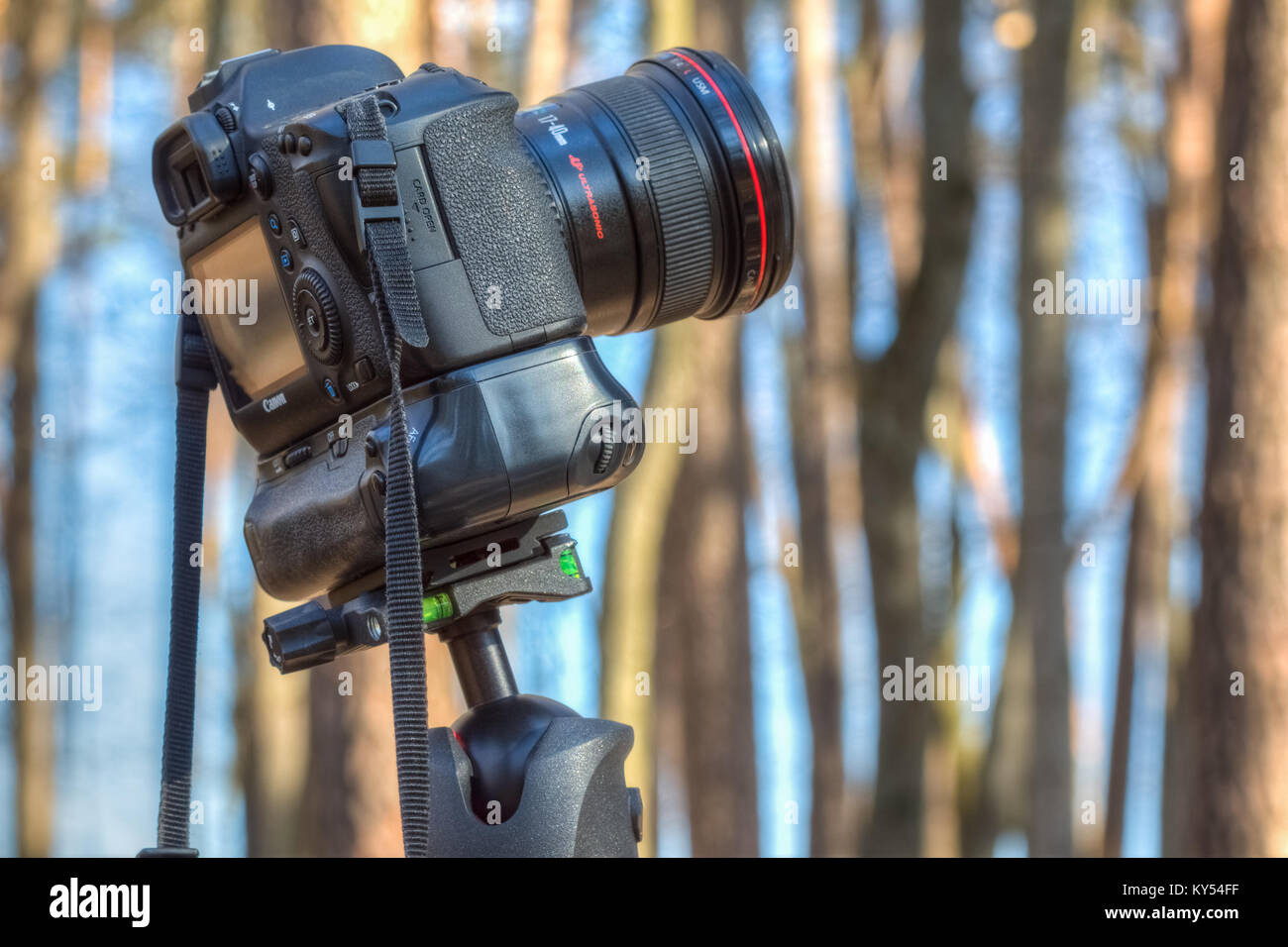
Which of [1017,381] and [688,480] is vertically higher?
[1017,381]

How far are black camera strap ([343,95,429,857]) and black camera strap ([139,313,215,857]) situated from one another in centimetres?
40

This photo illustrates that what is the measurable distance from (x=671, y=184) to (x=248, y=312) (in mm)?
579

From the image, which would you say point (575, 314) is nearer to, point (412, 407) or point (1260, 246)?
point (412, 407)

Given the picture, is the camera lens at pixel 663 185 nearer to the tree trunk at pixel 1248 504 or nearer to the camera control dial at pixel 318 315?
the camera control dial at pixel 318 315

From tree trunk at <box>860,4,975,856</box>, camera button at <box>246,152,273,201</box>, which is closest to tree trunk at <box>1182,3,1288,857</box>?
tree trunk at <box>860,4,975,856</box>

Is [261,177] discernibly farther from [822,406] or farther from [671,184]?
[822,406]

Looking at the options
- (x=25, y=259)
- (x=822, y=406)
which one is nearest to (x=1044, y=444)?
(x=822, y=406)

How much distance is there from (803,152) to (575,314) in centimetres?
566

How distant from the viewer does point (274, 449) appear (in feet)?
5.97

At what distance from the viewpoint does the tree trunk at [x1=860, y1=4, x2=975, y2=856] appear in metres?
4.85

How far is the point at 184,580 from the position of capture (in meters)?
1.83

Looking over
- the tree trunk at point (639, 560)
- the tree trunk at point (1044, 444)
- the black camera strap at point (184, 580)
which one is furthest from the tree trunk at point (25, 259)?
the black camera strap at point (184, 580)

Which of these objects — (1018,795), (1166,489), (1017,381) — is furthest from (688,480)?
(1166,489)

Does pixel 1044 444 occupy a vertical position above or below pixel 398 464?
above
